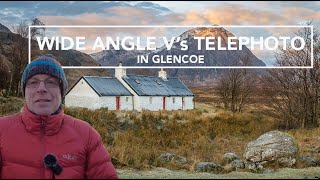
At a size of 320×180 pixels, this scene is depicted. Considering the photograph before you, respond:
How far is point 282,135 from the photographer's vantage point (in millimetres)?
12148

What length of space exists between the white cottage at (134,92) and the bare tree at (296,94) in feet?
9.93

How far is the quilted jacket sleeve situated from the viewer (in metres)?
3.62

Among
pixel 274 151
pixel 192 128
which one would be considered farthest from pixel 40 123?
pixel 192 128

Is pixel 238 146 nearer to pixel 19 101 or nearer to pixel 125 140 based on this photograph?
pixel 125 140

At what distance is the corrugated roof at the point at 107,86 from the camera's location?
771 inches

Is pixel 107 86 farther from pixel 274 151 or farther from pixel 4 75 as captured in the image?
pixel 274 151

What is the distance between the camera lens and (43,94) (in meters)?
3.65

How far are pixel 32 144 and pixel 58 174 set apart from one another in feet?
0.86

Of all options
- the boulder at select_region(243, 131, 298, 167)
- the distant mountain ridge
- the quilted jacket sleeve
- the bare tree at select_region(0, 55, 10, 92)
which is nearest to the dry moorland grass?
the bare tree at select_region(0, 55, 10, 92)

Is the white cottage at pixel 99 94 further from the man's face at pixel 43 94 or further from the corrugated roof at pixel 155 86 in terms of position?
the man's face at pixel 43 94

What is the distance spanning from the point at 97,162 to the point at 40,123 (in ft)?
1.43

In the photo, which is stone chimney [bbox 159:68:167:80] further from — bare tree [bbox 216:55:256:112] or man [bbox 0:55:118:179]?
man [bbox 0:55:118:179]

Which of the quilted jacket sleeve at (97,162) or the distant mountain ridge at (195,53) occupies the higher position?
the distant mountain ridge at (195,53)

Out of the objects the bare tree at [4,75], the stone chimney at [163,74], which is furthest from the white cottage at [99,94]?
the bare tree at [4,75]
